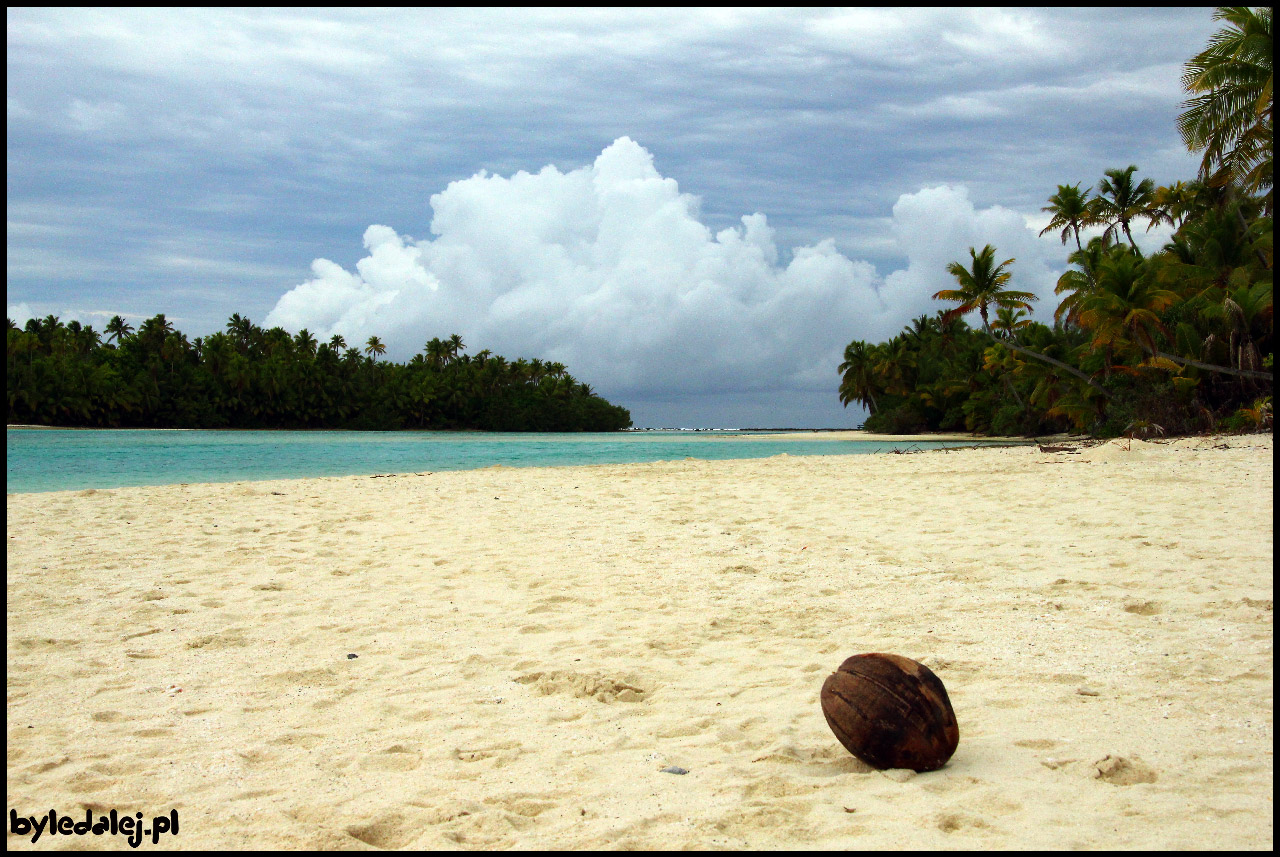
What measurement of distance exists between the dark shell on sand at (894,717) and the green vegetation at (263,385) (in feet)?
306

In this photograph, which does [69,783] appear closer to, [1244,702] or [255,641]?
[255,641]

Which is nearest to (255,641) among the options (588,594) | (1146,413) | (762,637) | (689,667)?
(588,594)

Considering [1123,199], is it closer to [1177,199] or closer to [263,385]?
[1177,199]

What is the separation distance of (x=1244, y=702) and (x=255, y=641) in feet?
19.1

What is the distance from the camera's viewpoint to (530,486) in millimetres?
15805

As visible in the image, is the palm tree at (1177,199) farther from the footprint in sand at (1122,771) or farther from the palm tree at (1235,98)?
the footprint in sand at (1122,771)

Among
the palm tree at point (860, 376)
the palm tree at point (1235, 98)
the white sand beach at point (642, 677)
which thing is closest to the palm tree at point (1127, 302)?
the palm tree at point (1235, 98)

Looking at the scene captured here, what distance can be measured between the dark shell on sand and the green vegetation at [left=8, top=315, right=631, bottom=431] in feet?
306

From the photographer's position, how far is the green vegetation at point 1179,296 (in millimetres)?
19406

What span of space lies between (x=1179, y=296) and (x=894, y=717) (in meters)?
32.9

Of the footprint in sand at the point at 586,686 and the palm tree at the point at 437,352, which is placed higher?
the palm tree at the point at 437,352

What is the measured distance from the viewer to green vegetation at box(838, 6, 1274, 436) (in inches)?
764

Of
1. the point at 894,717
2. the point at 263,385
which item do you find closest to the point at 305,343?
the point at 263,385

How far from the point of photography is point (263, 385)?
9562 centimetres
